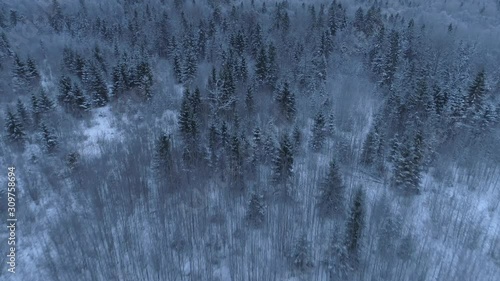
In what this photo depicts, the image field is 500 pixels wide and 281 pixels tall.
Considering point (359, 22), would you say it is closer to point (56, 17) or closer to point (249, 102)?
point (249, 102)

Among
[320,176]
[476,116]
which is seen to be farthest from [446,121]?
[320,176]

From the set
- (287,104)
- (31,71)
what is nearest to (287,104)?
(287,104)

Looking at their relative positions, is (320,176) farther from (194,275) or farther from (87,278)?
(87,278)

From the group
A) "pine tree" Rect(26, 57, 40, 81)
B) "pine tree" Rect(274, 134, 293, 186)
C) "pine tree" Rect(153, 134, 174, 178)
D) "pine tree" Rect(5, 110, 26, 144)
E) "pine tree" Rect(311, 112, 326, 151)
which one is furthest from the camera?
"pine tree" Rect(26, 57, 40, 81)

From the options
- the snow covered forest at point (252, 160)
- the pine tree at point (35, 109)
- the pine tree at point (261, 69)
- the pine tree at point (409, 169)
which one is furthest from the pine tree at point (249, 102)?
the pine tree at point (35, 109)

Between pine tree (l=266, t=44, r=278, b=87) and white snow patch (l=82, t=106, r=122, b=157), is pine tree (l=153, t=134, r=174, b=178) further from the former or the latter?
pine tree (l=266, t=44, r=278, b=87)

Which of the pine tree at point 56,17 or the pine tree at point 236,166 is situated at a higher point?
the pine tree at point 56,17

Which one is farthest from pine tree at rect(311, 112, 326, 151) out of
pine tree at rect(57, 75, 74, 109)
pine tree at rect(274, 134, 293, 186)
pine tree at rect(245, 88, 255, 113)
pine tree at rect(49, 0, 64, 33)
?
pine tree at rect(49, 0, 64, 33)

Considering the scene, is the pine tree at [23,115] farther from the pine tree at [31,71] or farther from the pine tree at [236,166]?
the pine tree at [236,166]
